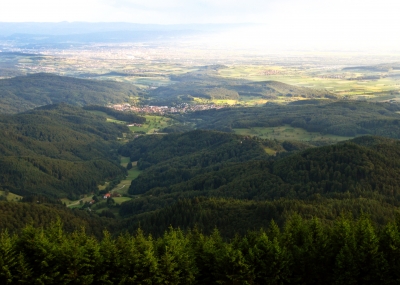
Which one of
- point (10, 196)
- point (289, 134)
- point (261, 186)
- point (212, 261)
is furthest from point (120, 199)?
point (212, 261)

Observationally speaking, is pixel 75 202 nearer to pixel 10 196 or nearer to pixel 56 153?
pixel 10 196

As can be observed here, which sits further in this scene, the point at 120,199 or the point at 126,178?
the point at 126,178

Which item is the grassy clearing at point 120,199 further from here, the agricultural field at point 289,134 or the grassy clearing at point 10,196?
the agricultural field at point 289,134

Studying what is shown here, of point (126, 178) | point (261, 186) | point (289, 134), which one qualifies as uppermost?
point (261, 186)

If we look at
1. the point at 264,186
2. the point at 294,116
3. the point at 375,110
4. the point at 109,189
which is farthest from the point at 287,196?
the point at 375,110

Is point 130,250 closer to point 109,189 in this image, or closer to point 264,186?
point 264,186

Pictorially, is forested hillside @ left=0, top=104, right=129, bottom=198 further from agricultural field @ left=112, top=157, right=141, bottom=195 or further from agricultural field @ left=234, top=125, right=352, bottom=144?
agricultural field @ left=234, top=125, right=352, bottom=144

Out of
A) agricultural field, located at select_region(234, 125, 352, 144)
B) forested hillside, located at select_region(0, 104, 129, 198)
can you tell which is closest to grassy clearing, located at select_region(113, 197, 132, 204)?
forested hillside, located at select_region(0, 104, 129, 198)
